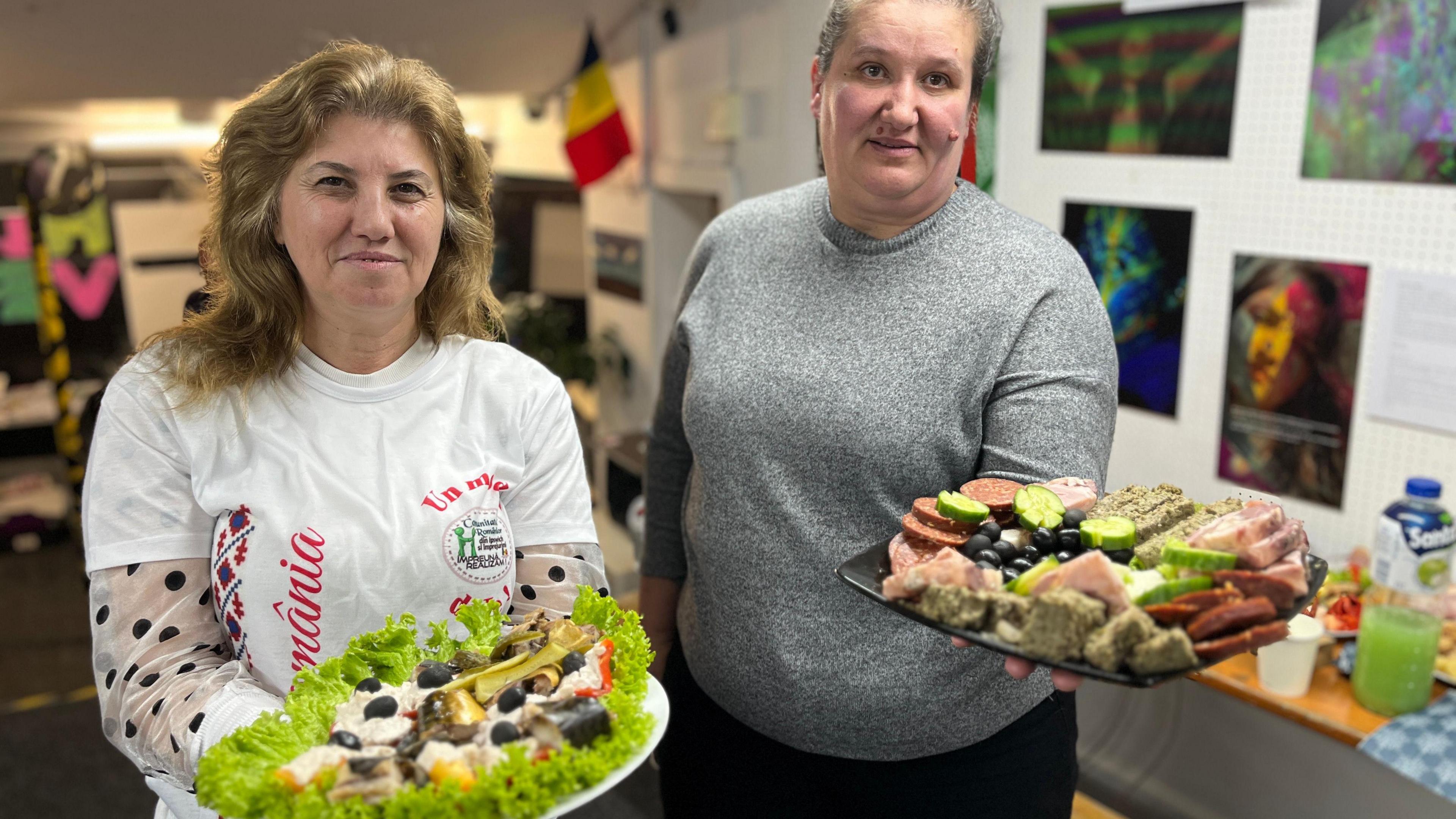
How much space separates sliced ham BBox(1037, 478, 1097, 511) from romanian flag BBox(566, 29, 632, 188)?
3.90 m

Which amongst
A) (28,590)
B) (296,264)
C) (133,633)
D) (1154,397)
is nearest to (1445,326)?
(1154,397)

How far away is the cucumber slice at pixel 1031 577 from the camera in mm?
1132

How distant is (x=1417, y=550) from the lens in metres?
2.09

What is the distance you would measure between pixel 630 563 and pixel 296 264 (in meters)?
3.26

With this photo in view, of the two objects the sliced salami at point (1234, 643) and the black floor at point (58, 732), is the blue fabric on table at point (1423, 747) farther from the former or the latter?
the black floor at point (58, 732)

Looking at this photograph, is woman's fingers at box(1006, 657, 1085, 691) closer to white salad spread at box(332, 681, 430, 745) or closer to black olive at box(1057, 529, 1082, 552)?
black olive at box(1057, 529, 1082, 552)

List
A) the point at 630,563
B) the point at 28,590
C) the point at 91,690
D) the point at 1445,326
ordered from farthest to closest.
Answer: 1. the point at 28,590
2. the point at 630,563
3. the point at 91,690
4. the point at 1445,326

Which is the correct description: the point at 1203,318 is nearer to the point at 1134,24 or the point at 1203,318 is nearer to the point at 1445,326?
the point at 1445,326

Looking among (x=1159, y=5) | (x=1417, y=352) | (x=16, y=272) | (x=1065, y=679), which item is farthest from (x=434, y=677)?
(x=16, y=272)

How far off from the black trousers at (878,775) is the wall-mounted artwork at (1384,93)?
1343mm

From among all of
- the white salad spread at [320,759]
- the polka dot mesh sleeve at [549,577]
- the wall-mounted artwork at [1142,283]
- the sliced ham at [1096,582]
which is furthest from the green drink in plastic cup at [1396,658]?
the white salad spread at [320,759]

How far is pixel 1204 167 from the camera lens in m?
2.51

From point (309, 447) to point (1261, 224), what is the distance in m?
2.07

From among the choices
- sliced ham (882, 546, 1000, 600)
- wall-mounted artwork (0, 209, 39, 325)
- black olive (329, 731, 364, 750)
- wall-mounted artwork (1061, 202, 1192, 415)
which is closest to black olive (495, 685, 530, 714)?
black olive (329, 731, 364, 750)
